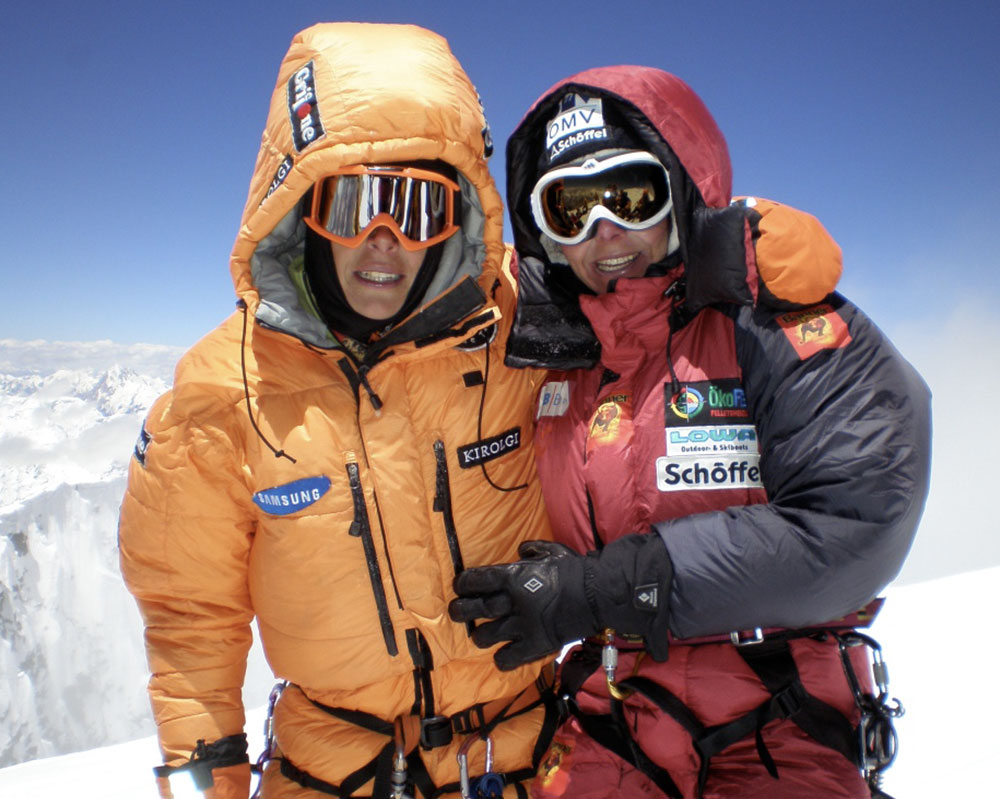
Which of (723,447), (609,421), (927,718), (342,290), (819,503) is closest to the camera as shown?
(819,503)

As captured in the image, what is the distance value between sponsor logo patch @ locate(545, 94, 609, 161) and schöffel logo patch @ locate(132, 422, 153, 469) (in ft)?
5.50

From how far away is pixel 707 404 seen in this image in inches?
69.1

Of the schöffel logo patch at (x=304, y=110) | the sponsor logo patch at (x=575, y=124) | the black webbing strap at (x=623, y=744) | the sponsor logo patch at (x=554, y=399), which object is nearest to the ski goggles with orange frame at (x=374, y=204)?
the schöffel logo patch at (x=304, y=110)

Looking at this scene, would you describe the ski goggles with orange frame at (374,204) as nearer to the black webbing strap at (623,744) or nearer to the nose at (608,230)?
the nose at (608,230)

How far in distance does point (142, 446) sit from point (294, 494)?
574mm

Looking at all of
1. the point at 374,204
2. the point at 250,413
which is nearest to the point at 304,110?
the point at 374,204

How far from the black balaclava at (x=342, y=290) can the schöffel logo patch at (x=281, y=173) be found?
121 millimetres

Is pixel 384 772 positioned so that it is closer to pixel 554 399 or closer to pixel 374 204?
pixel 554 399

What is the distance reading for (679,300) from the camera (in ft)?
6.40

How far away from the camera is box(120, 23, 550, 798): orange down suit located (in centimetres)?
194

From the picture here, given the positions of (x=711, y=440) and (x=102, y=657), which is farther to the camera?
(x=102, y=657)

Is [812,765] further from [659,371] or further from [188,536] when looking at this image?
[188,536]

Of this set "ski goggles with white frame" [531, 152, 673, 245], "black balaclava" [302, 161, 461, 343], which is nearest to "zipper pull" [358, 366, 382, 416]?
"black balaclava" [302, 161, 461, 343]

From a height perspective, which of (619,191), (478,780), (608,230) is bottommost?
(478,780)
